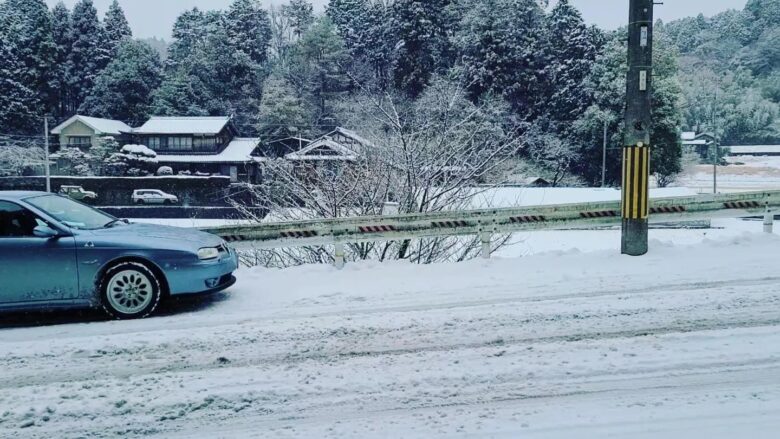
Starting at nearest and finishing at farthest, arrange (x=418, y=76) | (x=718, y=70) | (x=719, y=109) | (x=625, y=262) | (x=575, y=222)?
(x=625, y=262) → (x=575, y=222) → (x=418, y=76) → (x=719, y=109) → (x=718, y=70)

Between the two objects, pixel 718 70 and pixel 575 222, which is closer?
pixel 575 222

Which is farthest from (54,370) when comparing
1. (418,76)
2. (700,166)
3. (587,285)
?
(700,166)

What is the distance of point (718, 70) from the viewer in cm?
8312

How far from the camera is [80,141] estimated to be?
173 ft

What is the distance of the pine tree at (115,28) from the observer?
63.2 meters

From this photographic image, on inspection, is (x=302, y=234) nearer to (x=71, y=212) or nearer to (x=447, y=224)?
(x=447, y=224)

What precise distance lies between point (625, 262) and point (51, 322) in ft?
23.6

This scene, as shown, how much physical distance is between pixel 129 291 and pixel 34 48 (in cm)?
6094

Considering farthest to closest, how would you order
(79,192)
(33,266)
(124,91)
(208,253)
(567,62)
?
(124,91), (567,62), (79,192), (208,253), (33,266)

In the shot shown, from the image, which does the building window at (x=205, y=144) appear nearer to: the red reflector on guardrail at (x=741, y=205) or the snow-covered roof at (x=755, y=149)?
the red reflector on guardrail at (x=741, y=205)

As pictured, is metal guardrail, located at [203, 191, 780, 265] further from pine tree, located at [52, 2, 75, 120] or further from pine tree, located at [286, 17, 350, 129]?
pine tree, located at [52, 2, 75, 120]

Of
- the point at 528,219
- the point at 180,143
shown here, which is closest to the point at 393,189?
the point at 528,219

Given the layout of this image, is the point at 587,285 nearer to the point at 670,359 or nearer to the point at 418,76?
the point at 670,359

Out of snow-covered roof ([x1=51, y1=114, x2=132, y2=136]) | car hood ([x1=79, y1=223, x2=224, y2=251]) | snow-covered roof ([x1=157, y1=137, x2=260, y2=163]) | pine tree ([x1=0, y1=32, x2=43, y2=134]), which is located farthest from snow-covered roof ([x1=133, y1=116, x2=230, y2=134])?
car hood ([x1=79, y1=223, x2=224, y2=251])
